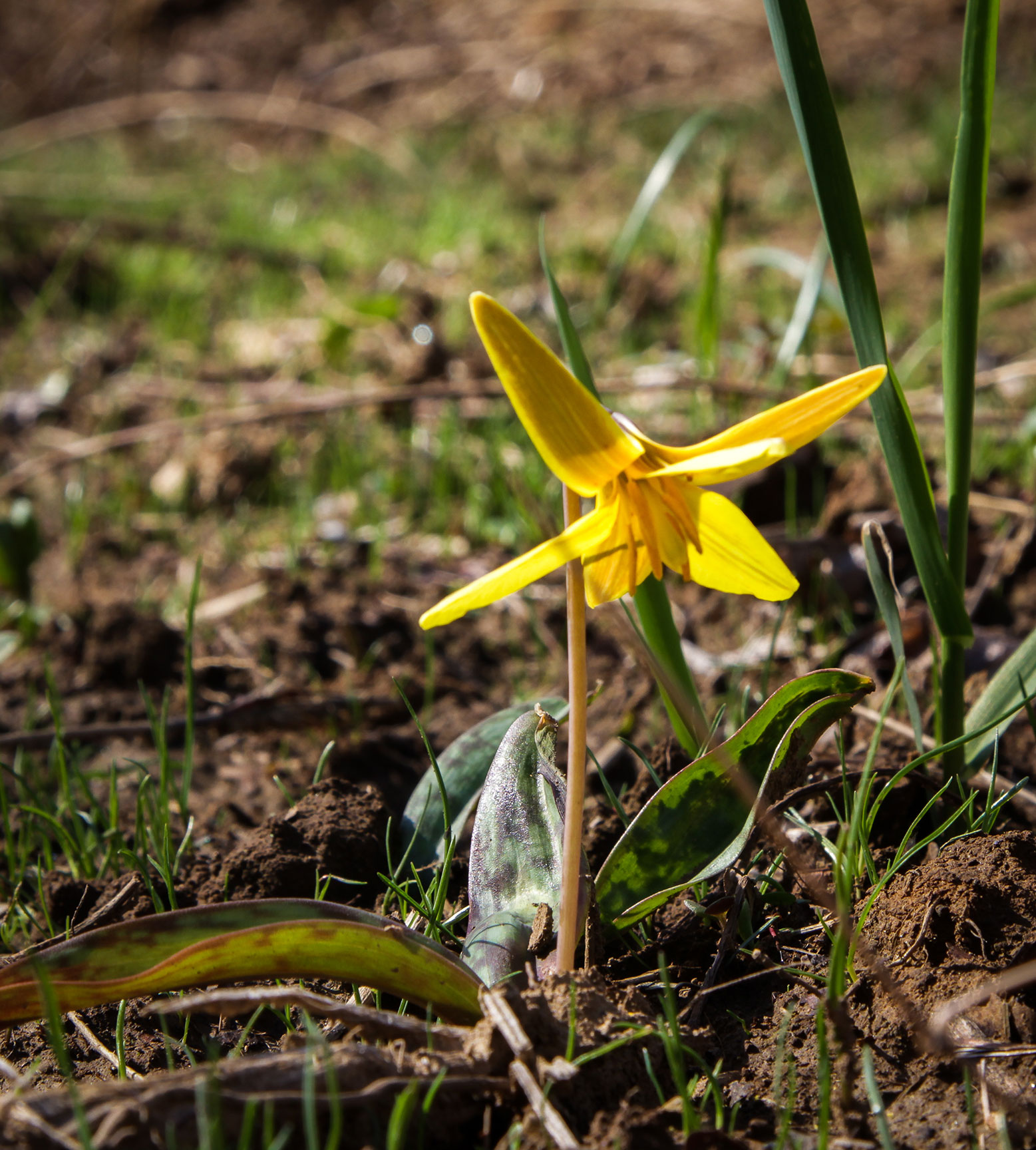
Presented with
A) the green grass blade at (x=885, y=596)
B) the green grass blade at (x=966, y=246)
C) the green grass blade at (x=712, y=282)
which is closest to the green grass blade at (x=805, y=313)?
the green grass blade at (x=712, y=282)

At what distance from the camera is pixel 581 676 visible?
1071 mm

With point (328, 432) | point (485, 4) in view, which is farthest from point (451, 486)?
point (485, 4)

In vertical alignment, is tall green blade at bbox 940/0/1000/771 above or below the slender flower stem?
above

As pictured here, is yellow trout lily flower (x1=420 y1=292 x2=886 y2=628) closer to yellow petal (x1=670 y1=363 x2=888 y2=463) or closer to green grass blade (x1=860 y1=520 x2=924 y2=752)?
yellow petal (x1=670 y1=363 x2=888 y2=463)

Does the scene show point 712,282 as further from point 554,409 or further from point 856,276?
point 554,409

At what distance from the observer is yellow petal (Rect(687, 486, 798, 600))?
107 cm

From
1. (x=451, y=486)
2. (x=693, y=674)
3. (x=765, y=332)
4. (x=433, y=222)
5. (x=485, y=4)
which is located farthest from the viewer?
(x=485, y=4)

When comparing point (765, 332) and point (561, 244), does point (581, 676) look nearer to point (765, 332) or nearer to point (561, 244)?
point (765, 332)

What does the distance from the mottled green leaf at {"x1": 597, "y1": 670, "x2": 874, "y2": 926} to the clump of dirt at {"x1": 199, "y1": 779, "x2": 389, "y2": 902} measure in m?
0.41

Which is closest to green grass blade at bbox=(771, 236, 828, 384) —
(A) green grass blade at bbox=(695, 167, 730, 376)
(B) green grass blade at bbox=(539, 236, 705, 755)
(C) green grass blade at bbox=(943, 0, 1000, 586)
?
(A) green grass blade at bbox=(695, 167, 730, 376)

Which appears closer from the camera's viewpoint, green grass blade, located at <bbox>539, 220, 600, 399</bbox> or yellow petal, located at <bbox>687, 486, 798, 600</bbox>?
yellow petal, located at <bbox>687, 486, 798, 600</bbox>

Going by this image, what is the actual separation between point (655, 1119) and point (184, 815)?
2.85 ft

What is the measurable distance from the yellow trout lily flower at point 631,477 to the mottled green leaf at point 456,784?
1.48ft

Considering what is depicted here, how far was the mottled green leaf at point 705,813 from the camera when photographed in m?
1.19
